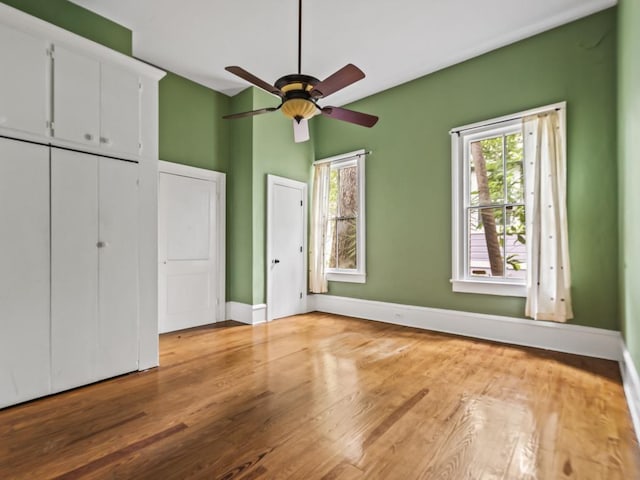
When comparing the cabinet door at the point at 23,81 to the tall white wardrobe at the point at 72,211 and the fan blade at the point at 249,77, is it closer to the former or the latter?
the tall white wardrobe at the point at 72,211

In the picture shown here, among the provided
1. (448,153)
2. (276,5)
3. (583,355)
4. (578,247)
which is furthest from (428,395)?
(276,5)

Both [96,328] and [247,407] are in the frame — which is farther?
[96,328]

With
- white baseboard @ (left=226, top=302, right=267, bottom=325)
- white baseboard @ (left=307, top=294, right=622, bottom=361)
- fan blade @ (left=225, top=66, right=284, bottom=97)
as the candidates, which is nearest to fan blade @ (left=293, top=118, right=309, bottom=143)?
fan blade @ (left=225, top=66, right=284, bottom=97)

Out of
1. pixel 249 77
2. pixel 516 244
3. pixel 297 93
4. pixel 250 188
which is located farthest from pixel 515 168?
pixel 250 188

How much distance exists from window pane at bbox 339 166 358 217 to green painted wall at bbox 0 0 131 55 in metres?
3.16

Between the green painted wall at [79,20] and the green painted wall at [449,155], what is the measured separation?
9.71ft

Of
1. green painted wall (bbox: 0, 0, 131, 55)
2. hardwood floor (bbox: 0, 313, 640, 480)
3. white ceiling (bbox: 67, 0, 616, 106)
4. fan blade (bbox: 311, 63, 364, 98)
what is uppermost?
white ceiling (bbox: 67, 0, 616, 106)

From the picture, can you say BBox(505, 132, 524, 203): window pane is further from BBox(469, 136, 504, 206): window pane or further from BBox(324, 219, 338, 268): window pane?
BBox(324, 219, 338, 268): window pane

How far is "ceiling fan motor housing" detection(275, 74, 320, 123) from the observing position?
2.44 m

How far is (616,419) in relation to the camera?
2.09 metres

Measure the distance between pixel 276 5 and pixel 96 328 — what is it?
10.7 ft

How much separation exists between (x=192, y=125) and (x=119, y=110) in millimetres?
1805

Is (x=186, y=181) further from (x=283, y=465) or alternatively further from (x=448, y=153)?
(x=283, y=465)

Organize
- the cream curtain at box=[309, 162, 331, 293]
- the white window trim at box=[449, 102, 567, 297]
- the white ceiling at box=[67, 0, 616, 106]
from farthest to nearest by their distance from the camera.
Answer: the cream curtain at box=[309, 162, 331, 293] < the white window trim at box=[449, 102, 567, 297] < the white ceiling at box=[67, 0, 616, 106]
